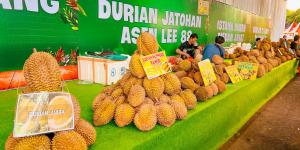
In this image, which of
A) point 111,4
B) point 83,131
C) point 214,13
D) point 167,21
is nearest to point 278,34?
point 214,13

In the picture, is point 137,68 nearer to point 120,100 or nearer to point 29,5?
point 120,100

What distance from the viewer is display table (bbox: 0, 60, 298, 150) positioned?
126cm

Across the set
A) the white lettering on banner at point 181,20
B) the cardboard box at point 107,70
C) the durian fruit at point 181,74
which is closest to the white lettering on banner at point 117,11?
the cardboard box at point 107,70

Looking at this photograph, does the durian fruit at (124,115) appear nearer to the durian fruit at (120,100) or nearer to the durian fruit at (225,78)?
the durian fruit at (120,100)

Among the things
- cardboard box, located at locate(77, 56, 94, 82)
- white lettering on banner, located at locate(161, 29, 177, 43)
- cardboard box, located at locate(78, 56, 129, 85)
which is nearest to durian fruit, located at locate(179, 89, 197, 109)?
cardboard box, located at locate(78, 56, 129, 85)

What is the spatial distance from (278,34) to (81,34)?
14801mm

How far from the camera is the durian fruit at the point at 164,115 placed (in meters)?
1.41

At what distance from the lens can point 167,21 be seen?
16.9 feet

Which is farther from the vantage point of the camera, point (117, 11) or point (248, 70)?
point (117, 11)

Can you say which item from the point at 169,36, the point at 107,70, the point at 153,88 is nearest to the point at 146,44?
the point at 153,88

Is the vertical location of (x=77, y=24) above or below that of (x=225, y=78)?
above

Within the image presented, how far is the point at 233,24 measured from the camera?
28.7 feet

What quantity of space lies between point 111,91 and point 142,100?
10.5 inches

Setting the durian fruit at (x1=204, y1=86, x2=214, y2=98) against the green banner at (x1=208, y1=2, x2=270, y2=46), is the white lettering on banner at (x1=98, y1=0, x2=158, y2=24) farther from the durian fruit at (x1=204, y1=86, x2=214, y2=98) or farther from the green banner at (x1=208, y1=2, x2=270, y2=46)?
the green banner at (x1=208, y1=2, x2=270, y2=46)
